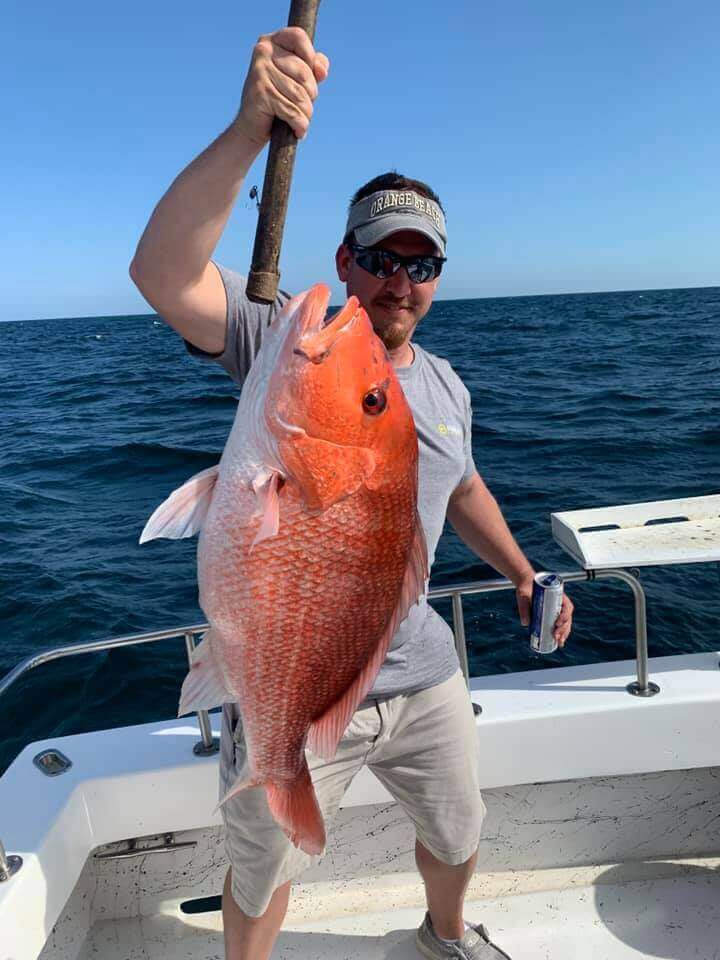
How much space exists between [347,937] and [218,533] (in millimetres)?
2187

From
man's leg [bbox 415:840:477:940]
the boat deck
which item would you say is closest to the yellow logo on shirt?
man's leg [bbox 415:840:477:940]

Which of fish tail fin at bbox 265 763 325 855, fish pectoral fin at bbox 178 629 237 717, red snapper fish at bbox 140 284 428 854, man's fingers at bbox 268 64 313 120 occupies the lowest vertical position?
fish tail fin at bbox 265 763 325 855

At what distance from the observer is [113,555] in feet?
27.4

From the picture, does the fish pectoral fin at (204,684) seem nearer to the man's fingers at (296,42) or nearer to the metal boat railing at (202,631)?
the metal boat railing at (202,631)

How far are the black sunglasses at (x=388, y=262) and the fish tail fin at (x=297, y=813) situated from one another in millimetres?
1241

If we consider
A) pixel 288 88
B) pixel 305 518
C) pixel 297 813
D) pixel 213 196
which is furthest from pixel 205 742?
pixel 288 88

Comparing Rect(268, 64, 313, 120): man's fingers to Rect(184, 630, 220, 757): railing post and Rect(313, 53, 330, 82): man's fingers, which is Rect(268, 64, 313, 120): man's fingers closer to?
Rect(313, 53, 330, 82): man's fingers

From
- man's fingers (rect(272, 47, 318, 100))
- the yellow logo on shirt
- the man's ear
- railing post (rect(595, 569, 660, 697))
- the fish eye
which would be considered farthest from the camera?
railing post (rect(595, 569, 660, 697))

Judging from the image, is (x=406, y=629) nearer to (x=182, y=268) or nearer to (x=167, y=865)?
(x=182, y=268)

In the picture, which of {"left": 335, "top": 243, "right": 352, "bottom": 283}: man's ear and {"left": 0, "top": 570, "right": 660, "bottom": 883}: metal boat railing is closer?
{"left": 335, "top": 243, "right": 352, "bottom": 283}: man's ear

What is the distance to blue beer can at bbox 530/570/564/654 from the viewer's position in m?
2.56

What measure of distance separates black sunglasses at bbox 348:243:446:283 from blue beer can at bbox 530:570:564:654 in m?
1.12

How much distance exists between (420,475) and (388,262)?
0.60m

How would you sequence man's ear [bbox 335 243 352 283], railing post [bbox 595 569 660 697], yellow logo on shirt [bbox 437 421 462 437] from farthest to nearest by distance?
railing post [bbox 595 569 660 697]
yellow logo on shirt [bbox 437 421 462 437]
man's ear [bbox 335 243 352 283]
